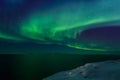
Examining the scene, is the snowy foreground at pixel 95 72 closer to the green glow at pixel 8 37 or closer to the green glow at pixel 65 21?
the green glow at pixel 65 21

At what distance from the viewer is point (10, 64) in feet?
6.81

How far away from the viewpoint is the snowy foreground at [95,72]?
1.76m

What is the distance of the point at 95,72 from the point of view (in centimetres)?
179

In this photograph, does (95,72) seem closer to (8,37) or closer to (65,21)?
(65,21)

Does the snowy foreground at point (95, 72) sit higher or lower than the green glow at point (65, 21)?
lower

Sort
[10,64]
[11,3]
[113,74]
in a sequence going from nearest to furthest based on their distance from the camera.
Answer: [113,74], [11,3], [10,64]

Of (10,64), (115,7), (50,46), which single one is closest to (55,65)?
(50,46)

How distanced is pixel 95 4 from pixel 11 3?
602 mm

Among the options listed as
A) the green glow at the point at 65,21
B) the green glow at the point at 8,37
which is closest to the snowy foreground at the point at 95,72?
the green glow at the point at 65,21

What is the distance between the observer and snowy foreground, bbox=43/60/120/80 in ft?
5.79

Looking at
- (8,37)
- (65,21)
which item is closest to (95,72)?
(65,21)

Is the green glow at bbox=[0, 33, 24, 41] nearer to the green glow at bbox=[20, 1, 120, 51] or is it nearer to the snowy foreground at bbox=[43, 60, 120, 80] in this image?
the green glow at bbox=[20, 1, 120, 51]

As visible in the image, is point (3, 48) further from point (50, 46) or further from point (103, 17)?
point (103, 17)

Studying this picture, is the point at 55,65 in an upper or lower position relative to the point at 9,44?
lower
